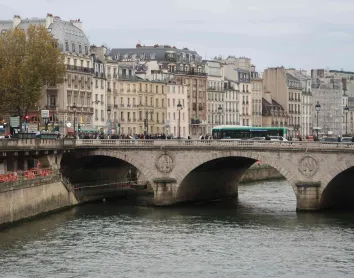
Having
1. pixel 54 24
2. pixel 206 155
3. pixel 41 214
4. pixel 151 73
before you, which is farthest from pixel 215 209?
pixel 151 73

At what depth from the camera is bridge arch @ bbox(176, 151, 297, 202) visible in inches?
4060

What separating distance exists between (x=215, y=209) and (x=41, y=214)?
17064mm

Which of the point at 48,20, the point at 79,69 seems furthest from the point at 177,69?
the point at 48,20

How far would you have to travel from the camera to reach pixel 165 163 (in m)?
108

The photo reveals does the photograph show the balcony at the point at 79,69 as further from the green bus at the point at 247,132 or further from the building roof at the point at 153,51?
the green bus at the point at 247,132

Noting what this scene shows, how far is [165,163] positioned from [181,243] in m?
27.0

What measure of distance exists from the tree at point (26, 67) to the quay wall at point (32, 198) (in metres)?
29.6

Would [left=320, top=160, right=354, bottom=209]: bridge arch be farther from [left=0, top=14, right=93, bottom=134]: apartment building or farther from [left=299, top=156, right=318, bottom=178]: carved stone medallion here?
[left=0, top=14, right=93, bottom=134]: apartment building

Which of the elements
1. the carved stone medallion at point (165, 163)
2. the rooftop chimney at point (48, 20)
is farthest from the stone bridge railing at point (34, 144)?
the rooftop chimney at point (48, 20)

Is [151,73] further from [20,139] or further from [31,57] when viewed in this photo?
[20,139]

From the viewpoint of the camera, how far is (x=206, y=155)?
105875mm

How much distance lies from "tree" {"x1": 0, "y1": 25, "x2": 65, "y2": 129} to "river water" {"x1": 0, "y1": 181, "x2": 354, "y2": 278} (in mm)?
31283

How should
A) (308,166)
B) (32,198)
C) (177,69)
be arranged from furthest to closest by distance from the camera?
(177,69) → (308,166) → (32,198)

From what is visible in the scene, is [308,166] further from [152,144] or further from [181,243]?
[181,243]
